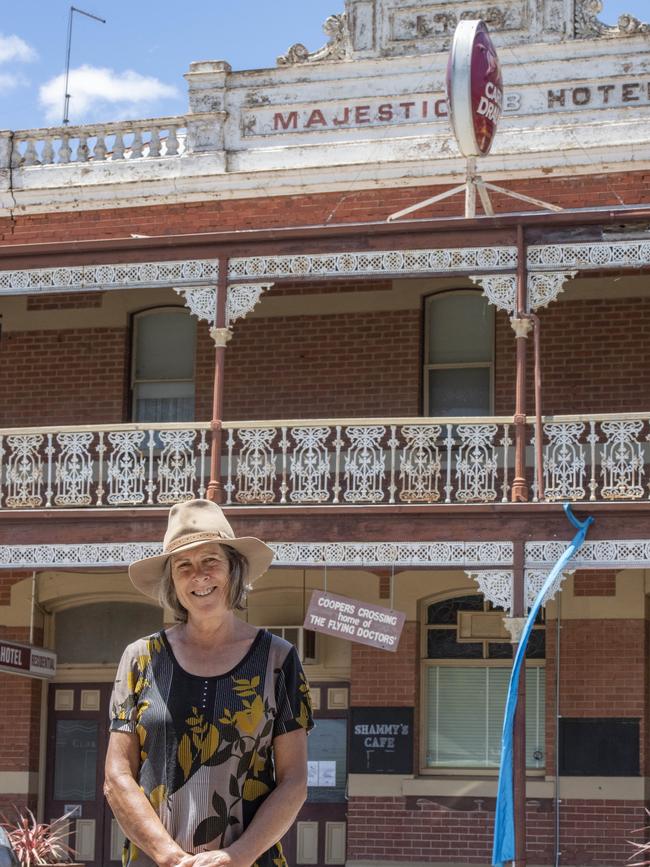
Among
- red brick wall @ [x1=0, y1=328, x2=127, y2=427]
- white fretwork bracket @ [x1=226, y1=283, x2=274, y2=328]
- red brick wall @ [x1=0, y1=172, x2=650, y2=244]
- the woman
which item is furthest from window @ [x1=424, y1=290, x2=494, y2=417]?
the woman

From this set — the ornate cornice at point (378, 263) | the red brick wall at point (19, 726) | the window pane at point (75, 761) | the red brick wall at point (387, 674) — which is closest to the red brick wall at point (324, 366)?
the red brick wall at point (387, 674)

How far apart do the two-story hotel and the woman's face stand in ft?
32.4

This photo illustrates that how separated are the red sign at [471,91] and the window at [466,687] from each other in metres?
4.78

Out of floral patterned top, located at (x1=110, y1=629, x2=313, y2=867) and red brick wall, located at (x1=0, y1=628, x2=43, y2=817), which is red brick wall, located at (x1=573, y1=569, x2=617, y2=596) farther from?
floral patterned top, located at (x1=110, y1=629, x2=313, y2=867)

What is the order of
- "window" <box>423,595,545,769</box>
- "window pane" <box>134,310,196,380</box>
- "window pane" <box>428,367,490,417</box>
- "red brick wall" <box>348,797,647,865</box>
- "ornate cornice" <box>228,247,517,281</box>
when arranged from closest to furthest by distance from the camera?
"ornate cornice" <box>228,247,517,281</box>, "red brick wall" <box>348,797,647,865</box>, "window" <box>423,595,545,769</box>, "window pane" <box>428,367,490,417</box>, "window pane" <box>134,310,196,380</box>

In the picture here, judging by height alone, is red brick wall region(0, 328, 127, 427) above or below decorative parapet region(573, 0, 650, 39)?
below

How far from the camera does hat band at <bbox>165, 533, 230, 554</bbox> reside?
4.79 meters

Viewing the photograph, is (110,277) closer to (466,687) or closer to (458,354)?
(458,354)

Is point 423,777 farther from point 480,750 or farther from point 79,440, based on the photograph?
point 79,440

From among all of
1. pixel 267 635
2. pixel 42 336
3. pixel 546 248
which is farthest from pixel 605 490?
pixel 267 635

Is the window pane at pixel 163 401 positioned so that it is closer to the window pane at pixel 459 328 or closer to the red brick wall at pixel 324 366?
the red brick wall at pixel 324 366

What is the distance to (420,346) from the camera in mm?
17781

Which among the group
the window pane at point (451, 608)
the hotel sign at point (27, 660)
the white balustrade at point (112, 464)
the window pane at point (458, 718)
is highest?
the white balustrade at point (112, 464)

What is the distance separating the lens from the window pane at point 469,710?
56.1 ft
